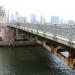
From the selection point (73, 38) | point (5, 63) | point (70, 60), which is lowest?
point (5, 63)

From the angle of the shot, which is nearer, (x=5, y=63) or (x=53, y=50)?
(x=53, y=50)

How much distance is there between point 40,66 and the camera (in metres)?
30.1

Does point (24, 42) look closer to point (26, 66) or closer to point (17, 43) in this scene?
point (17, 43)

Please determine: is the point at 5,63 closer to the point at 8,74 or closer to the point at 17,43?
the point at 8,74

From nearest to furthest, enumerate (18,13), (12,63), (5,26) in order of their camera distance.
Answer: (12,63) → (5,26) → (18,13)

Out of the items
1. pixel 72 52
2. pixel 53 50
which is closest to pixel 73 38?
pixel 72 52

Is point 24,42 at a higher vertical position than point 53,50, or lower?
lower

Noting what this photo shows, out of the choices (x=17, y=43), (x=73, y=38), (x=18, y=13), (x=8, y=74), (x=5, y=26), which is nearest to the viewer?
(x=73, y=38)

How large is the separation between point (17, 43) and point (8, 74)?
28123mm

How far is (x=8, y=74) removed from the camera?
2691cm

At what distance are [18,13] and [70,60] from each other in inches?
2800

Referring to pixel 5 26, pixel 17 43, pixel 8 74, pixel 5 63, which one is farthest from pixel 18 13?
pixel 8 74

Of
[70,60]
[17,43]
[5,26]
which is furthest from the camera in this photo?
[5,26]

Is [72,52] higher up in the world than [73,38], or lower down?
lower down
